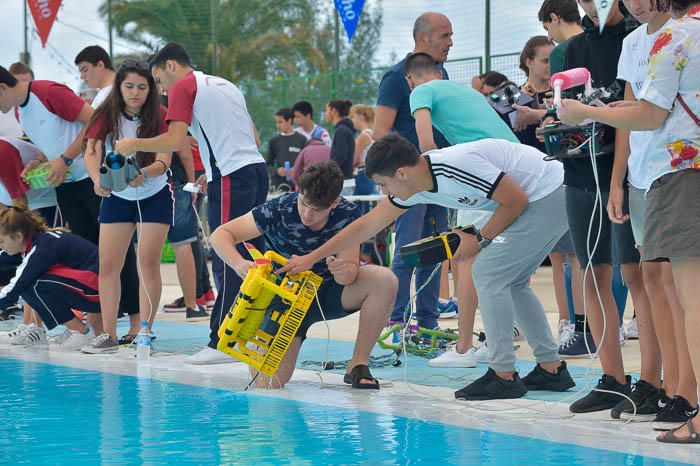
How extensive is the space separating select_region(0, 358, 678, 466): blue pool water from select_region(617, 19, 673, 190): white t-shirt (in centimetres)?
108

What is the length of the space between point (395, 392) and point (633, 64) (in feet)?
6.21

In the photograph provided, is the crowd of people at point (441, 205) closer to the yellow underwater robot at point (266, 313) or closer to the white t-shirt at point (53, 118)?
the white t-shirt at point (53, 118)

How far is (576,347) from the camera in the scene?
5855 millimetres

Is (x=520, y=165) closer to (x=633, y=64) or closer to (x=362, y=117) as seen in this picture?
(x=633, y=64)

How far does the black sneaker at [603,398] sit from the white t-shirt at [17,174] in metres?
4.37

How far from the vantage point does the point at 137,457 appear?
11.7ft

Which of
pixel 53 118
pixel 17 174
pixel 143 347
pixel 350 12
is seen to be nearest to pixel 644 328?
pixel 143 347

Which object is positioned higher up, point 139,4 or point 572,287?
point 139,4

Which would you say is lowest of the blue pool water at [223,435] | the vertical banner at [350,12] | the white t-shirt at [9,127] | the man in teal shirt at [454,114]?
the blue pool water at [223,435]

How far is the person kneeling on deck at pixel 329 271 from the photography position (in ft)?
16.3

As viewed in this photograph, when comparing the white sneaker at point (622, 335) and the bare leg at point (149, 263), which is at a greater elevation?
the bare leg at point (149, 263)

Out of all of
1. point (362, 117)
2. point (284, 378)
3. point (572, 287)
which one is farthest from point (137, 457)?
point (362, 117)

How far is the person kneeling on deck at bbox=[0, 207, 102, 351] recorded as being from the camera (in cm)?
663

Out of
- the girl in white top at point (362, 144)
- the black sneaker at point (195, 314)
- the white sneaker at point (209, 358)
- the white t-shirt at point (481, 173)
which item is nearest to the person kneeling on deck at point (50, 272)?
the white sneaker at point (209, 358)
